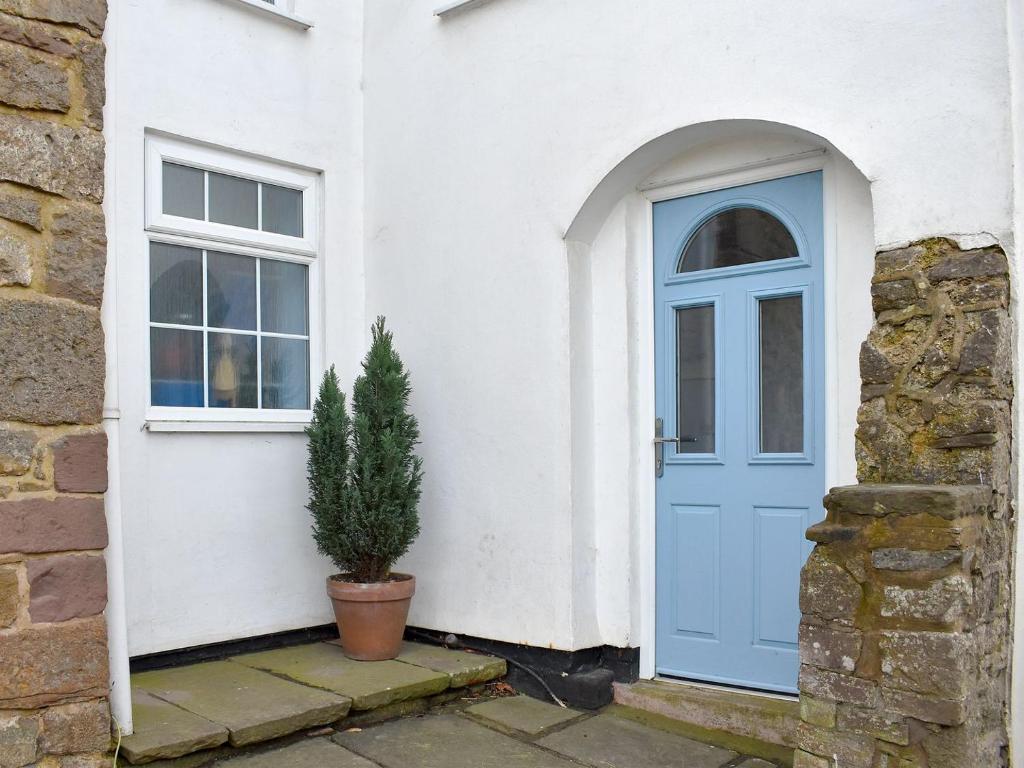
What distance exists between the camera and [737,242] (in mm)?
4680

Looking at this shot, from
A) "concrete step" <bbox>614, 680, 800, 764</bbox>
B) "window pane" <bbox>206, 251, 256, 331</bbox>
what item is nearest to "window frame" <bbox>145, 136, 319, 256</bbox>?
"window pane" <bbox>206, 251, 256, 331</bbox>

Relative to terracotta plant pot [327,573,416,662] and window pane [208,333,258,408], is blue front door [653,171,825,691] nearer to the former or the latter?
terracotta plant pot [327,573,416,662]

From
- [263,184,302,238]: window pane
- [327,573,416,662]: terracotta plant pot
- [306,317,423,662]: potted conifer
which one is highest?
[263,184,302,238]: window pane

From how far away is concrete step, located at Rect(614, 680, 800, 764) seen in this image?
13.8 ft

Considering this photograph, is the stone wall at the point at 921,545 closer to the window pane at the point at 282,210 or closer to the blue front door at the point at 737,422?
the blue front door at the point at 737,422

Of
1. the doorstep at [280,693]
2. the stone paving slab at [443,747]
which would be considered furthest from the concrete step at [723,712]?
the doorstep at [280,693]

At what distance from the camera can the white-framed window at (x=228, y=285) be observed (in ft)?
16.5

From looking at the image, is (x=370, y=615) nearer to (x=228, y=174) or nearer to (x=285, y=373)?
(x=285, y=373)

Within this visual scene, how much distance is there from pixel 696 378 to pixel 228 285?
8.33 ft

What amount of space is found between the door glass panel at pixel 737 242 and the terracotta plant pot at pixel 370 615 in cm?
217

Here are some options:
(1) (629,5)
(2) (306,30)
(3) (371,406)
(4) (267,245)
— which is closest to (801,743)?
(3) (371,406)

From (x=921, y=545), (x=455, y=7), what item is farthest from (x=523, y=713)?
(x=455, y=7)

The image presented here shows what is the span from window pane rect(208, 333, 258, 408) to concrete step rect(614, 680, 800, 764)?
248cm

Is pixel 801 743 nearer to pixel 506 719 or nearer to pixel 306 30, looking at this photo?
pixel 506 719
